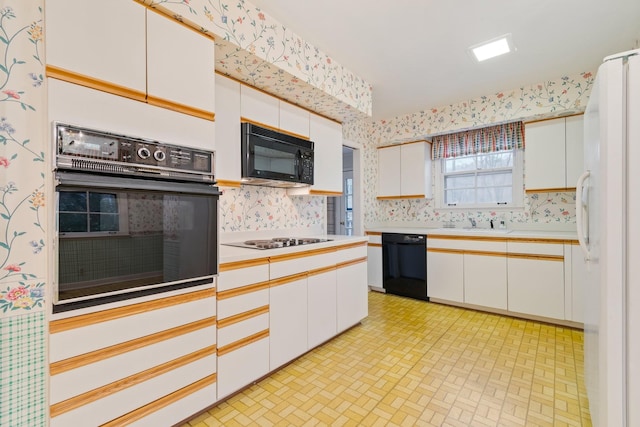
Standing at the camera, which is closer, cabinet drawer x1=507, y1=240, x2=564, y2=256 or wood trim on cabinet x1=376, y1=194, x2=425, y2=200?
cabinet drawer x1=507, y1=240, x2=564, y2=256

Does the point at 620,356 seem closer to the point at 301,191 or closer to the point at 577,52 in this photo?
the point at 301,191

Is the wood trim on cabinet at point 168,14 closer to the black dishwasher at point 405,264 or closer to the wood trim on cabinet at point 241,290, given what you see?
the wood trim on cabinet at point 241,290

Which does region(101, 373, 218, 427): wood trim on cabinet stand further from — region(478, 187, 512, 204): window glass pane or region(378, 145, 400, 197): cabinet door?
region(478, 187, 512, 204): window glass pane

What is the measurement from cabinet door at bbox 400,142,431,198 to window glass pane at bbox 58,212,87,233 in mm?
3715

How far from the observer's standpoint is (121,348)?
1.30 meters

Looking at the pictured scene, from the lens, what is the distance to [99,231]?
123 cm

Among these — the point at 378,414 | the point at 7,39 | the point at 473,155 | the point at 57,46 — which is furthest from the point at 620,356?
the point at 473,155

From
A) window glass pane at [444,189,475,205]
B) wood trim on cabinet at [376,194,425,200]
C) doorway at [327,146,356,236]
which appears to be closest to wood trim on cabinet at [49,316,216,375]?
wood trim on cabinet at [376,194,425,200]

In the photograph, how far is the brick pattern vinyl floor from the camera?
1.66 meters

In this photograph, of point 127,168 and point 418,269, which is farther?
point 418,269

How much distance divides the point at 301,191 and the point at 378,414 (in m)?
1.89

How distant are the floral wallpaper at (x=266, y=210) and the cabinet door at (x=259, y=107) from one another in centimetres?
60

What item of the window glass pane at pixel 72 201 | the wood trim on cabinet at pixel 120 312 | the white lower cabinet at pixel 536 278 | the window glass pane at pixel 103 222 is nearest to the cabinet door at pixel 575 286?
the white lower cabinet at pixel 536 278

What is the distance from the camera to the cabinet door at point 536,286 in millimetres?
2896
